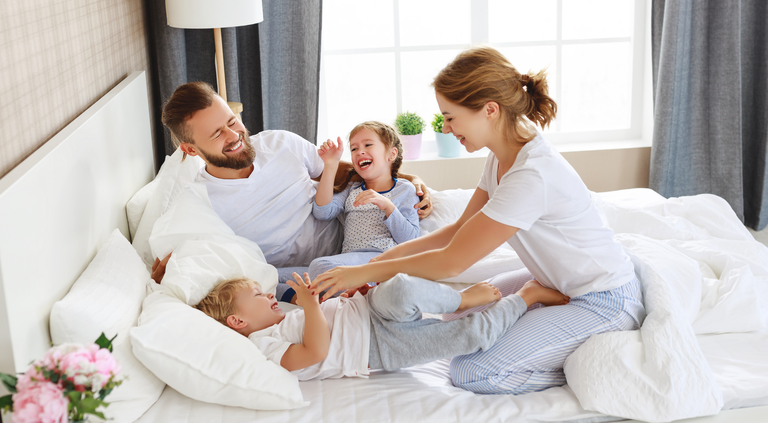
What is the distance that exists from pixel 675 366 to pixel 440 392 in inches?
20.1

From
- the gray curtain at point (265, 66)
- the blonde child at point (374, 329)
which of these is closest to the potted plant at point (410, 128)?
the gray curtain at point (265, 66)

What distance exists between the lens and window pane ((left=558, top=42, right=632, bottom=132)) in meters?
3.54

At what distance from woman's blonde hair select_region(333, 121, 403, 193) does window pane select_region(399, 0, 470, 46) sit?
4.34 feet

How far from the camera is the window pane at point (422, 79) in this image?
3438 millimetres

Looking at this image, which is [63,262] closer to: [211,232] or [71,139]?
[71,139]

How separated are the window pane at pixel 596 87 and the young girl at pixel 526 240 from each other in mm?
2192

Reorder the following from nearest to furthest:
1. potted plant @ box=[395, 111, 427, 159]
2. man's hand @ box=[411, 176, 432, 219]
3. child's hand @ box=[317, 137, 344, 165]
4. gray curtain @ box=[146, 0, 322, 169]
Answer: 1. child's hand @ box=[317, 137, 344, 165]
2. man's hand @ box=[411, 176, 432, 219]
3. gray curtain @ box=[146, 0, 322, 169]
4. potted plant @ box=[395, 111, 427, 159]

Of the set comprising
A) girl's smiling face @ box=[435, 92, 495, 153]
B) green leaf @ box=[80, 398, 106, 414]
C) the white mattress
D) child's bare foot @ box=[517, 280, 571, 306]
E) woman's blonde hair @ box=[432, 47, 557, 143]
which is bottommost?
the white mattress

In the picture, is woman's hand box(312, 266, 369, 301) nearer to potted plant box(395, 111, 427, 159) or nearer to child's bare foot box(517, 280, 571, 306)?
child's bare foot box(517, 280, 571, 306)

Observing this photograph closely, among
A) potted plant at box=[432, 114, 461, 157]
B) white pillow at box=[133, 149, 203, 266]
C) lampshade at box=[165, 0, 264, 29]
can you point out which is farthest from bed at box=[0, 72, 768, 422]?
potted plant at box=[432, 114, 461, 157]

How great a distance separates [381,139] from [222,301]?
896 millimetres

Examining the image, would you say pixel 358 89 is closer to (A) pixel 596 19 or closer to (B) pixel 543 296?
(A) pixel 596 19

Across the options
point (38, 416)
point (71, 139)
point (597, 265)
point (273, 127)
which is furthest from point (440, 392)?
point (273, 127)

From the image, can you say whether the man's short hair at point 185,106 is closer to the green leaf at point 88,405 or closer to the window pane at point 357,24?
the green leaf at point 88,405
